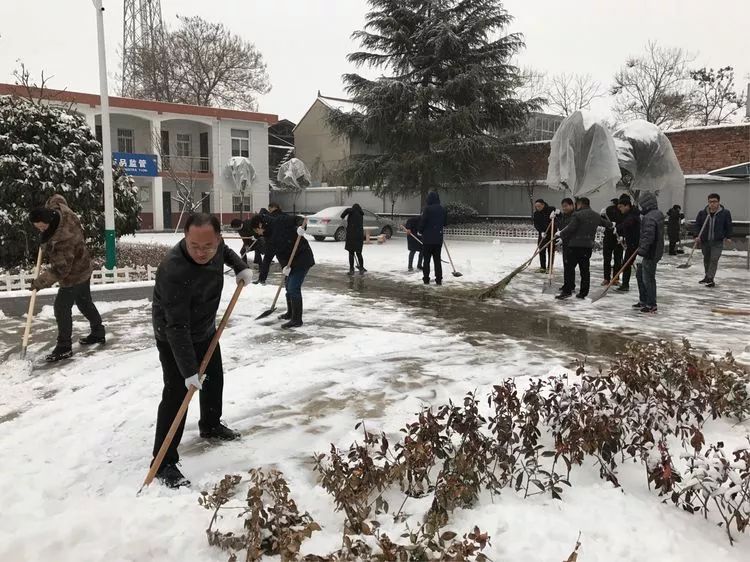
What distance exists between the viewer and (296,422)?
4.42 meters

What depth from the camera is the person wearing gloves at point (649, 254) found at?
8414 millimetres

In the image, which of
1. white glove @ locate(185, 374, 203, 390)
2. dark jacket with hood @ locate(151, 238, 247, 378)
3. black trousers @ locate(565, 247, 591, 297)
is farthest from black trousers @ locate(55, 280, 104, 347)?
black trousers @ locate(565, 247, 591, 297)

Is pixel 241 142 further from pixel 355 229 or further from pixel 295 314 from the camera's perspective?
pixel 295 314

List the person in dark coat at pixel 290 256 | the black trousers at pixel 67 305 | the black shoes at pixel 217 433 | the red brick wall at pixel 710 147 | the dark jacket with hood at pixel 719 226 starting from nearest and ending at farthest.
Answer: the black shoes at pixel 217 433 → the black trousers at pixel 67 305 → the person in dark coat at pixel 290 256 → the dark jacket with hood at pixel 719 226 → the red brick wall at pixel 710 147

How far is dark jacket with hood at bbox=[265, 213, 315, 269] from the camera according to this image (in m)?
7.49

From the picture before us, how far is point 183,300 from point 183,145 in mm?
30561

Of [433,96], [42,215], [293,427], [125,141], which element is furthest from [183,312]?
[125,141]

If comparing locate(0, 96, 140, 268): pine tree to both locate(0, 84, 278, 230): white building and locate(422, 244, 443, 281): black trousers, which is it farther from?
locate(0, 84, 278, 230): white building

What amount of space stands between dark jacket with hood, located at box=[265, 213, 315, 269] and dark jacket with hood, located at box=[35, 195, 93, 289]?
2.36 m

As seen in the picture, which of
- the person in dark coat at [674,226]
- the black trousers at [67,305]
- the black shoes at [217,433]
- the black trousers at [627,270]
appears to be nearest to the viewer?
the black shoes at [217,433]

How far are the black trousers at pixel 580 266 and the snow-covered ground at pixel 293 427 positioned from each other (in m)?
0.70

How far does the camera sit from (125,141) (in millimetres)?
29656

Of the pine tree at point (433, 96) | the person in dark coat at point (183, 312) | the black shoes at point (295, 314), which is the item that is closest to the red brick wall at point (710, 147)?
the pine tree at point (433, 96)

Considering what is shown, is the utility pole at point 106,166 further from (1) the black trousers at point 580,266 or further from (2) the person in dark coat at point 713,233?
(2) the person in dark coat at point 713,233
